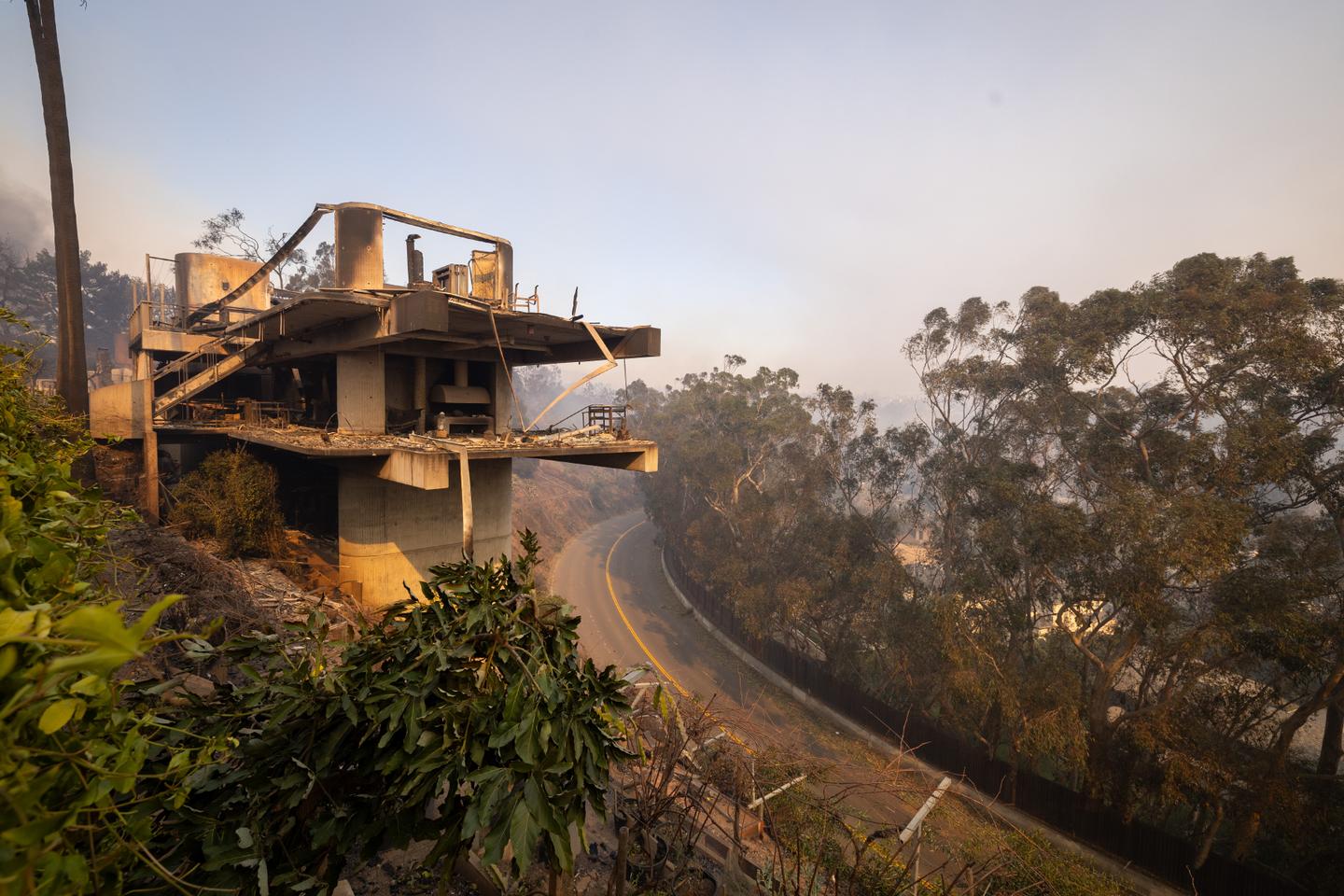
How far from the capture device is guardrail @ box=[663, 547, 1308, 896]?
491 inches

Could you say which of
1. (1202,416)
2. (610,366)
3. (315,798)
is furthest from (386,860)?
(1202,416)

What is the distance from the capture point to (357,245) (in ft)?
44.7

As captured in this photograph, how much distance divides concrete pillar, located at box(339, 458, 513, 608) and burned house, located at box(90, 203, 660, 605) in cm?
3

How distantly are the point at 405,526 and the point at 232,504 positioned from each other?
3.86 metres

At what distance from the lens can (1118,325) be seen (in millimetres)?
17797

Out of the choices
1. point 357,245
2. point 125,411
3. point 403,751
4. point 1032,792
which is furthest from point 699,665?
point 403,751

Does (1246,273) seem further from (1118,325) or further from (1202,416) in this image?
(1202,416)

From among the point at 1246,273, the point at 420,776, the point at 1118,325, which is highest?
the point at 1246,273

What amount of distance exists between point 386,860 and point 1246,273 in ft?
79.7

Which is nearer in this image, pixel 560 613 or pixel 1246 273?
pixel 560 613

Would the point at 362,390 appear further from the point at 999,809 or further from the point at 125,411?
the point at 999,809

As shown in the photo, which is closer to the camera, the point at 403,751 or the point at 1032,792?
the point at 403,751

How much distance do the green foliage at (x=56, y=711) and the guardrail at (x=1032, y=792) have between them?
363 inches

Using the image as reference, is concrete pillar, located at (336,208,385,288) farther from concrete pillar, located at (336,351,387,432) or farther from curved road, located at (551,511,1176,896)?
curved road, located at (551,511,1176,896)
